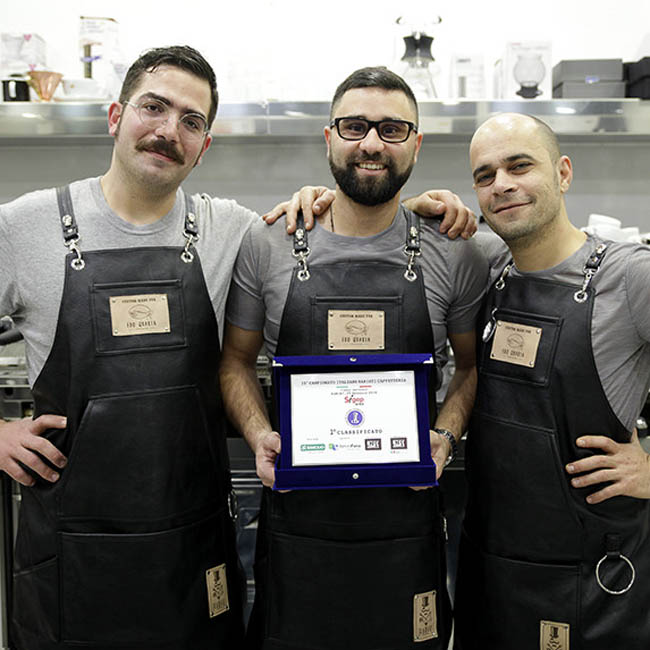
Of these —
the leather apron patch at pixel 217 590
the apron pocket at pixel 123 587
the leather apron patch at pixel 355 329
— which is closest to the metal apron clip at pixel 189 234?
the leather apron patch at pixel 355 329

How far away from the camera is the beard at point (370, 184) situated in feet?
4.99

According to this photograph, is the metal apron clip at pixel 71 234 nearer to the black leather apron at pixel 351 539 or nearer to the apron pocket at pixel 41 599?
the black leather apron at pixel 351 539

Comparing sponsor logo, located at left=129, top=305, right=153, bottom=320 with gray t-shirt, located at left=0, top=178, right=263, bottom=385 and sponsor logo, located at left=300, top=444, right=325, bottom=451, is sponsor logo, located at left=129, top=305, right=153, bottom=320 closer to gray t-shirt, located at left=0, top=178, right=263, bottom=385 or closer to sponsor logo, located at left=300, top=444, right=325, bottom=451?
gray t-shirt, located at left=0, top=178, right=263, bottom=385

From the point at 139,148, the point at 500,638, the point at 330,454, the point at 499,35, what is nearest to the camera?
the point at 330,454

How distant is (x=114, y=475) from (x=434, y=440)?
71cm

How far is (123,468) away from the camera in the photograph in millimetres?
1495

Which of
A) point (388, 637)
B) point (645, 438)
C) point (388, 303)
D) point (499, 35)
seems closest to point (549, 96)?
point (499, 35)

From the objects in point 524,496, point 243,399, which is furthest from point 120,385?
point 524,496

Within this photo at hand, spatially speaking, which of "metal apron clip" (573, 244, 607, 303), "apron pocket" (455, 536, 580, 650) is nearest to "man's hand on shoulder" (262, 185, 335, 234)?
"metal apron clip" (573, 244, 607, 303)

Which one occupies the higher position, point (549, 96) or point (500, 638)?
point (549, 96)

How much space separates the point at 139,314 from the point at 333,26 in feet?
6.41

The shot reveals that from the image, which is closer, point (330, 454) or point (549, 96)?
point (330, 454)

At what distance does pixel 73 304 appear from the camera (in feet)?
4.83

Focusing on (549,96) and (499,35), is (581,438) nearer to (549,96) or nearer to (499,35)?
(549,96)
